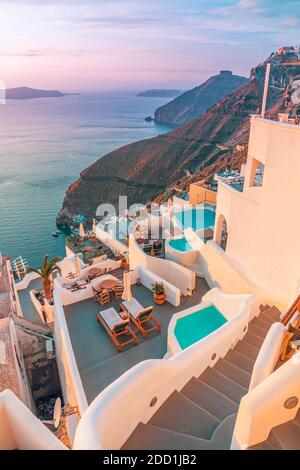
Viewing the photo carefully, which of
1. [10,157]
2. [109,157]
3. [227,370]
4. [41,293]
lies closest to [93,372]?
[227,370]

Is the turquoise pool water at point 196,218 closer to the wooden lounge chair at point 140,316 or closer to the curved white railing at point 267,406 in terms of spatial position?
the wooden lounge chair at point 140,316

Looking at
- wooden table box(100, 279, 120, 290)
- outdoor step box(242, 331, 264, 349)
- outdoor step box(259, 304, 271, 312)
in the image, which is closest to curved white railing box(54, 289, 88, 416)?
wooden table box(100, 279, 120, 290)

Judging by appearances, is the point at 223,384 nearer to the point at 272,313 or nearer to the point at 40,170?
the point at 272,313

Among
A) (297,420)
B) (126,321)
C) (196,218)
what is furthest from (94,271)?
(297,420)

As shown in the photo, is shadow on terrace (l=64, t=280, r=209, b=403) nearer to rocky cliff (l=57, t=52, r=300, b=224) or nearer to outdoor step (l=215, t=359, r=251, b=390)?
outdoor step (l=215, t=359, r=251, b=390)

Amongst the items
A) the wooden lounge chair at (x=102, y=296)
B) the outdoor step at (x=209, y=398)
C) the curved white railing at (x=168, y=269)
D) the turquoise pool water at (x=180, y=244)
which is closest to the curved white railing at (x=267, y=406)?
the outdoor step at (x=209, y=398)
